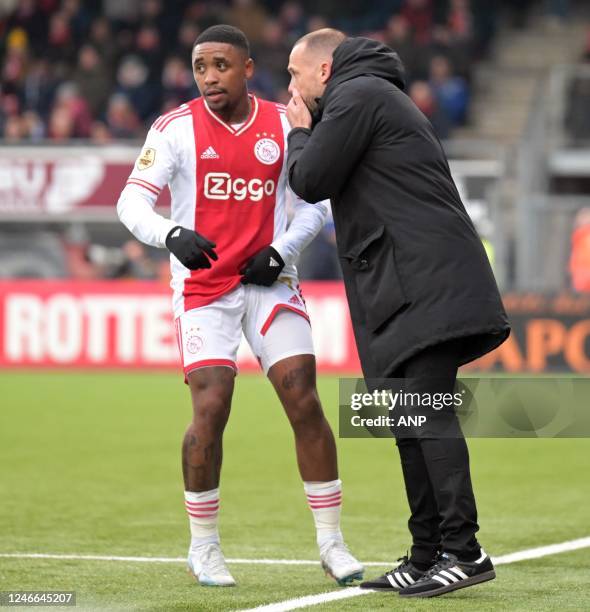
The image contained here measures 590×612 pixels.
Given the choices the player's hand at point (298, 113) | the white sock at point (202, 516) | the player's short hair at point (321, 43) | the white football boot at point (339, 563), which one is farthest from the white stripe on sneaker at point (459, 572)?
the player's short hair at point (321, 43)

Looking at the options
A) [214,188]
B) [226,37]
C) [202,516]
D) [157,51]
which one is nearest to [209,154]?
[214,188]

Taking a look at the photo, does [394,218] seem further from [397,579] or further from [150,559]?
[150,559]

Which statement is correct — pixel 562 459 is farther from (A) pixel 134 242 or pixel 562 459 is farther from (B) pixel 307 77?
(A) pixel 134 242

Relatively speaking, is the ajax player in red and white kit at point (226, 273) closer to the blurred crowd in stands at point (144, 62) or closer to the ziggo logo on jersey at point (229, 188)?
the ziggo logo on jersey at point (229, 188)

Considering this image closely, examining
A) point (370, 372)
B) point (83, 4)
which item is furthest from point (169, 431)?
point (83, 4)

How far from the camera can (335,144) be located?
5.78 m

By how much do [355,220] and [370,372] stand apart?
0.60m

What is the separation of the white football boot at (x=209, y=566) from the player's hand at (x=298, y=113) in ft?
5.92

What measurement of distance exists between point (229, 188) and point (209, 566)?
5.30 feet

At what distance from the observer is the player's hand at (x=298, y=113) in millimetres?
6074

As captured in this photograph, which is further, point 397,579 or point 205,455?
point 205,455

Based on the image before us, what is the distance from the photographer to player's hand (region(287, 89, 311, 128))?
6.07m

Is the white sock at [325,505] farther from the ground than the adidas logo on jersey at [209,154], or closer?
closer

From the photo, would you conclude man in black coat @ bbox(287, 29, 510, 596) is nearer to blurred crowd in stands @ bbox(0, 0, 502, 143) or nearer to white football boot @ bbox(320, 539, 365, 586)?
white football boot @ bbox(320, 539, 365, 586)
